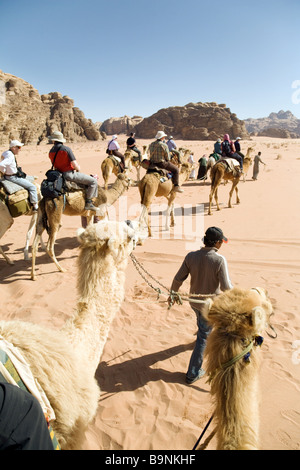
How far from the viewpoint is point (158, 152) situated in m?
8.58

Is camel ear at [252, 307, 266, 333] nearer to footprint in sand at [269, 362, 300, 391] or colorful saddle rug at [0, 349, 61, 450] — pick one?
colorful saddle rug at [0, 349, 61, 450]

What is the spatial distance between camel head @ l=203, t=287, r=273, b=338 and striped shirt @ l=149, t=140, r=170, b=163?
714 cm

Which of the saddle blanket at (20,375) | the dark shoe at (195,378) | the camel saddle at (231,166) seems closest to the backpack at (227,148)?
the camel saddle at (231,166)

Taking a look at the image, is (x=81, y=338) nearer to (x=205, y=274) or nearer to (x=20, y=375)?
(x=20, y=375)

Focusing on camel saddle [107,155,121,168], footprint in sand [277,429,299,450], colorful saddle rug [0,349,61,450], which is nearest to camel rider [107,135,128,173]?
camel saddle [107,155,121,168]

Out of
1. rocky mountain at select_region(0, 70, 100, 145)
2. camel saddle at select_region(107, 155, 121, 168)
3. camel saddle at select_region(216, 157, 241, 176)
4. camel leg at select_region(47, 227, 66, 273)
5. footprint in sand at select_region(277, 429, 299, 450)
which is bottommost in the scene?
footprint in sand at select_region(277, 429, 299, 450)

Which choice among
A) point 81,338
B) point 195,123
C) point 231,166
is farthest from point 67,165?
point 195,123

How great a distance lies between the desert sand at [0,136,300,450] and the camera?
290cm

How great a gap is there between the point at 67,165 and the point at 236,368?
576cm

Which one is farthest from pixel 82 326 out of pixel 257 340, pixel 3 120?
pixel 3 120

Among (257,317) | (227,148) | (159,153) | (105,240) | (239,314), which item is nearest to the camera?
(257,317)

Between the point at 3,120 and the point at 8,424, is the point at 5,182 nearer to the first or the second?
the point at 8,424

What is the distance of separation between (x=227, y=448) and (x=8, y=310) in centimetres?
470

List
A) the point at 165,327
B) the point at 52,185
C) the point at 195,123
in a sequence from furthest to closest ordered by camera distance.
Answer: the point at 195,123 → the point at 52,185 → the point at 165,327
